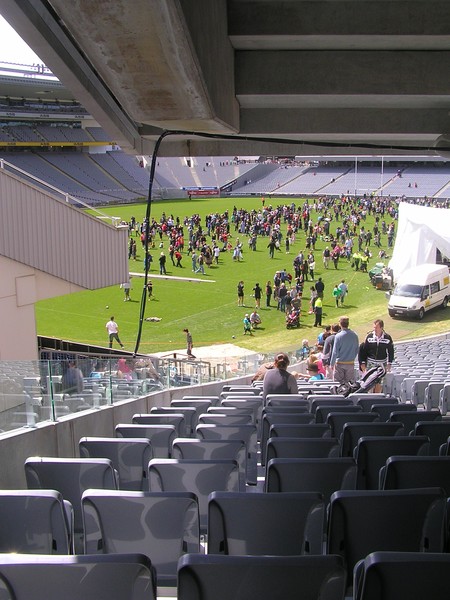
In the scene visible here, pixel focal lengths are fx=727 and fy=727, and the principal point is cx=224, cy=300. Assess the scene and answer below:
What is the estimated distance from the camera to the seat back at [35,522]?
2992 mm

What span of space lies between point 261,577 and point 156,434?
2.84 m

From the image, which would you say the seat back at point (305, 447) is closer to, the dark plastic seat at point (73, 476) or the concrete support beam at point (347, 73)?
the dark plastic seat at point (73, 476)

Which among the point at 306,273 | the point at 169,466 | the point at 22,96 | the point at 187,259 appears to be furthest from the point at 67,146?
the point at 169,466

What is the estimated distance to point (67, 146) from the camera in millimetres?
72812

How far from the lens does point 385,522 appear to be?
9.43 ft

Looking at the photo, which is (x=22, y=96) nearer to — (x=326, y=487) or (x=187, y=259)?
(x=187, y=259)

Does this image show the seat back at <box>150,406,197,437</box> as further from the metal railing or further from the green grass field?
the green grass field

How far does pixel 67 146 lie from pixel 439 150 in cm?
6747

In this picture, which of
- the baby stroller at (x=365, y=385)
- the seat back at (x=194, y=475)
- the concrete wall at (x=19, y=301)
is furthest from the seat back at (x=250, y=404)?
the concrete wall at (x=19, y=301)

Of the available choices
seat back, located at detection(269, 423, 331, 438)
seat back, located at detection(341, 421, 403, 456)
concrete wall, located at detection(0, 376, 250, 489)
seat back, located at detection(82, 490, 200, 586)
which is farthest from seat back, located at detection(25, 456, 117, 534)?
seat back, located at detection(341, 421, 403, 456)

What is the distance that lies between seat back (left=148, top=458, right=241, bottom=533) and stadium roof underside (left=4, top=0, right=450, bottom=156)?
8.05ft

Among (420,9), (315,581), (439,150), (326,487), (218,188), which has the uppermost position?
(218,188)

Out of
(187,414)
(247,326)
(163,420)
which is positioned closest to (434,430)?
(163,420)

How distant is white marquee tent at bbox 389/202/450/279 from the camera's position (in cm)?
2405
